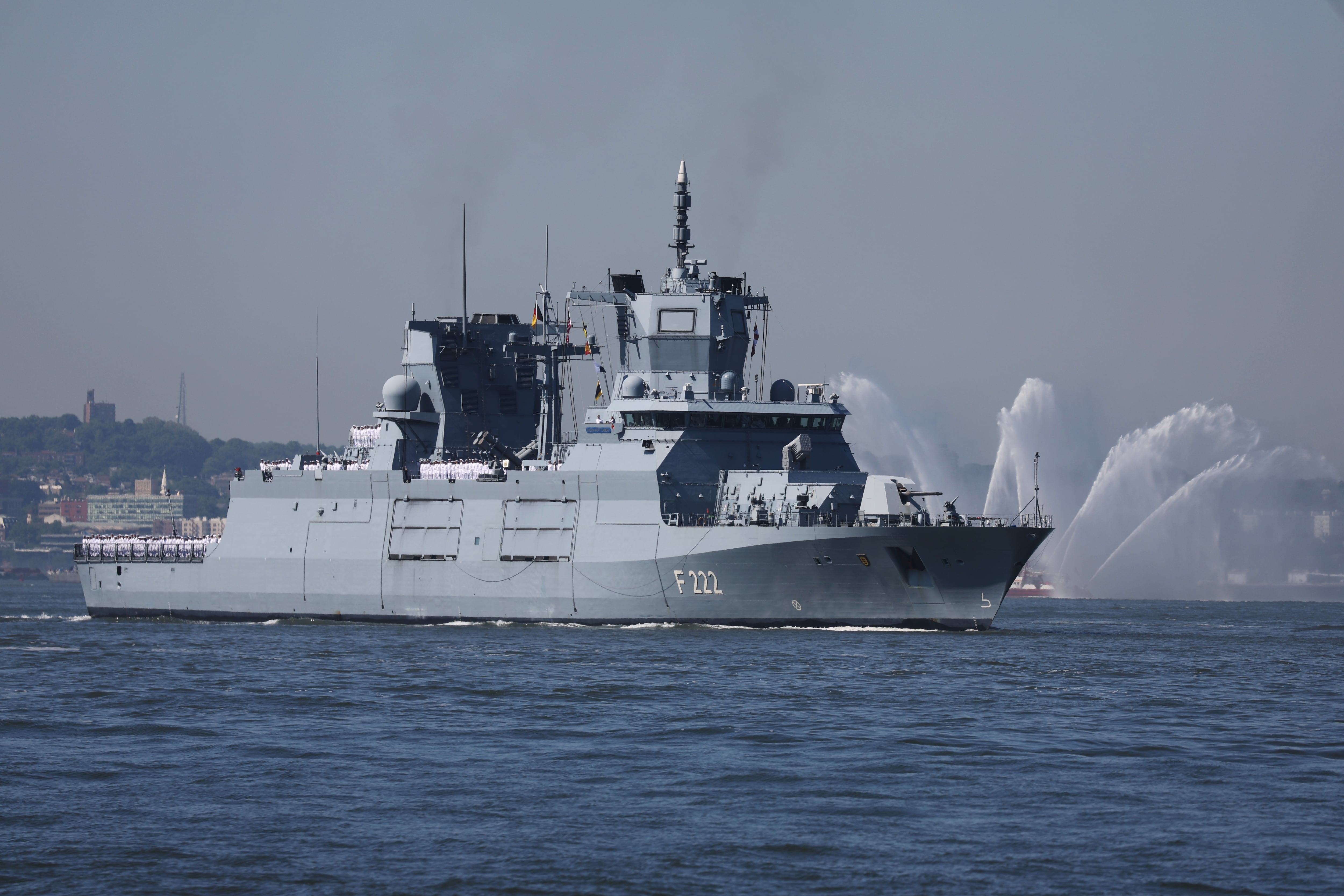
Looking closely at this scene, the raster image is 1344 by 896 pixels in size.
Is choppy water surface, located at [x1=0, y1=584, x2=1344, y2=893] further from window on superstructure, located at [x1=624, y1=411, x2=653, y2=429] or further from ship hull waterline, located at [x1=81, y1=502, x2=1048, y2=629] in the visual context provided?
window on superstructure, located at [x1=624, y1=411, x2=653, y2=429]

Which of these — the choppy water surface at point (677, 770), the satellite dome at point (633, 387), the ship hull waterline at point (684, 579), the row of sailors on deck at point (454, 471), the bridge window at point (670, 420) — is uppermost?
the satellite dome at point (633, 387)

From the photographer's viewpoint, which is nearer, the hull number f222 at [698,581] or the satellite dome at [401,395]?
the hull number f222 at [698,581]

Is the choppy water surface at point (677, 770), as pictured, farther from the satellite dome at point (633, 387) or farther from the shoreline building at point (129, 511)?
the shoreline building at point (129, 511)

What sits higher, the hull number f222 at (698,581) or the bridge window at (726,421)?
the bridge window at (726,421)

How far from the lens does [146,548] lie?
155 feet

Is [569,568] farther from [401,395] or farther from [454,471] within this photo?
[401,395]

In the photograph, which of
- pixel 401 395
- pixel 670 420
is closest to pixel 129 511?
pixel 401 395

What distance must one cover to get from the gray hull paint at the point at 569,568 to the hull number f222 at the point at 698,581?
4 centimetres

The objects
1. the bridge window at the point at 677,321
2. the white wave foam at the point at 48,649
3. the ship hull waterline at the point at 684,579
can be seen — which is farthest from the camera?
the bridge window at the point at 677,321

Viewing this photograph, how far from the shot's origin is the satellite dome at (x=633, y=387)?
127 feet

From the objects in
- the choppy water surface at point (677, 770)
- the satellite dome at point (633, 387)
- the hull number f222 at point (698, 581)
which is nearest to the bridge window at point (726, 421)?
the satellite dome at point (633, 387)

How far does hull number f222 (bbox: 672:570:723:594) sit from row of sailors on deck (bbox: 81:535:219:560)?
652 inches

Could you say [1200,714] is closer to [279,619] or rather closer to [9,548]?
[279,619]

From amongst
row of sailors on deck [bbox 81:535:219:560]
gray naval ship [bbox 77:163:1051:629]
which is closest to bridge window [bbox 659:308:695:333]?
gray naval ship [bbox 77:163:1051:629]
